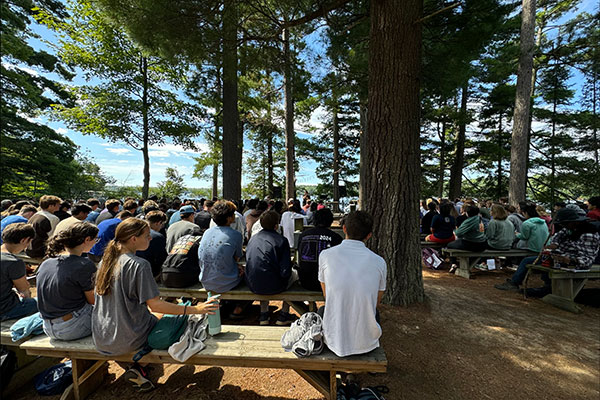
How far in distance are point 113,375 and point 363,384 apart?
97.2 inches

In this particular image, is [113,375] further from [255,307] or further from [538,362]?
[538,362]

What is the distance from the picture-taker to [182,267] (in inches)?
120

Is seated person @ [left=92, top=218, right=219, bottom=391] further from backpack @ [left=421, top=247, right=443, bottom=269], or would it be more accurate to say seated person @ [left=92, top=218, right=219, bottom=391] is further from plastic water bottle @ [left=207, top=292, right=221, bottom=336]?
backpack @ [left=421, top=247, right=443, bottom=269]

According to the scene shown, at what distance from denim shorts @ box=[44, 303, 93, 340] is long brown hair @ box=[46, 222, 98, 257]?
0.56m

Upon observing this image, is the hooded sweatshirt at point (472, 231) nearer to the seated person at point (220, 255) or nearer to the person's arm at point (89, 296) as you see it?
the seated person at point (220, 255)

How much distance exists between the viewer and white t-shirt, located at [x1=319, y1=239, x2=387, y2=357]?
1.78 meters

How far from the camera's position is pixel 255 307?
12.6ft

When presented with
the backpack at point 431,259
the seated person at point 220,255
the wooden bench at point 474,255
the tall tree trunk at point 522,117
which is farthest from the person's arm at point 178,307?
the tall tree trunk at point 522,117

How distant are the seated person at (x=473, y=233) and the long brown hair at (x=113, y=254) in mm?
5961

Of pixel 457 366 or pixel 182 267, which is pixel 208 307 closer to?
pixel 182 267

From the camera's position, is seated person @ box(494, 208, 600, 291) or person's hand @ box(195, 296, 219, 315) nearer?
person's hand @ box(195, 296, 219, 315)

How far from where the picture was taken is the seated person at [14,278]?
2.19m

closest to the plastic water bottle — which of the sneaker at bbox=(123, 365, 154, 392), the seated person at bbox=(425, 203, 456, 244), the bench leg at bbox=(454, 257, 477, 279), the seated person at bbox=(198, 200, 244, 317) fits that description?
the sneaker at bbox=(123, 365, 154, 392)

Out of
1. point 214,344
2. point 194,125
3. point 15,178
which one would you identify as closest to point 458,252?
point 214,344
